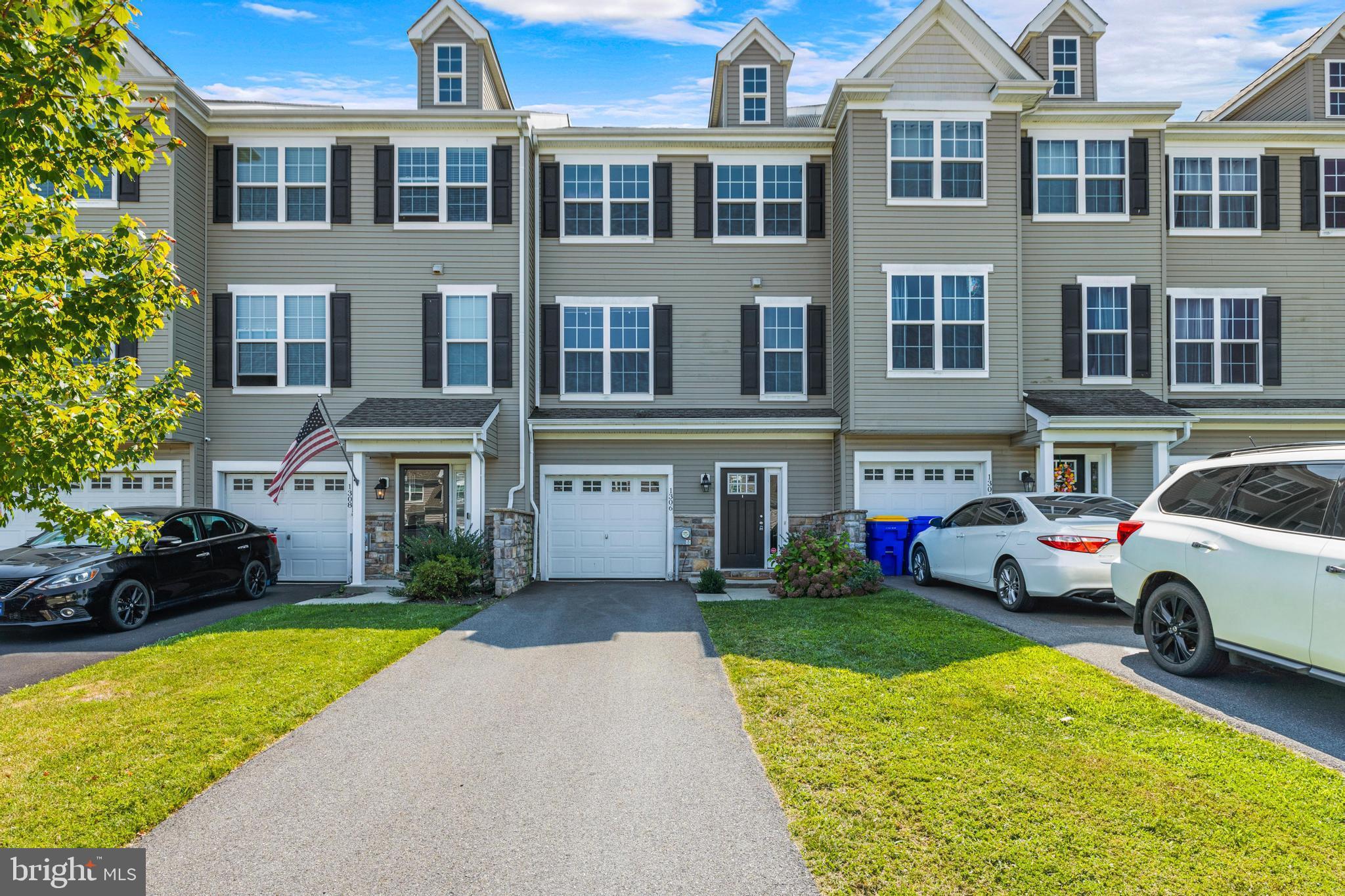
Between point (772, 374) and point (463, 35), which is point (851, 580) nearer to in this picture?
point (772, 374)

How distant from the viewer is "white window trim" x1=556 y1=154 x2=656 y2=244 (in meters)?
16.1

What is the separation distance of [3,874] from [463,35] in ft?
52.6

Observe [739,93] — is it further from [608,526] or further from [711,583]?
[711,583]

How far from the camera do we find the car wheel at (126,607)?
32.8 ft

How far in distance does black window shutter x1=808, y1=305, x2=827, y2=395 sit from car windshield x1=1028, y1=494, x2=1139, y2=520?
6.05 m

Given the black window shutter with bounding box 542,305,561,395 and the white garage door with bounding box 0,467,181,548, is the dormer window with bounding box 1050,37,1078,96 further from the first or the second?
the white garage door with bounding box 0,467,181,548

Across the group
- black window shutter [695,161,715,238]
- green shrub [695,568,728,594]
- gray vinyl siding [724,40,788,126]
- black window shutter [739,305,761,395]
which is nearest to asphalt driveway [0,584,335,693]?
green shrub [695,568,728,594]

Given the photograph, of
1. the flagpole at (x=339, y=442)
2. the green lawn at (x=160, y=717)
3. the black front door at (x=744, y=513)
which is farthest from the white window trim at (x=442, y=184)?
the green lawn at (x=160, y=717)

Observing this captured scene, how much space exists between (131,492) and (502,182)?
9.05m

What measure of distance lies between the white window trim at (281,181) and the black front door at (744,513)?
9.18 metres

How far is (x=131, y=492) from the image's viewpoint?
49.6ft

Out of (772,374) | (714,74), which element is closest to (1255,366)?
(772,374)

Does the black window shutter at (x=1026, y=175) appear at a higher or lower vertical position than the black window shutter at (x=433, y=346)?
higher

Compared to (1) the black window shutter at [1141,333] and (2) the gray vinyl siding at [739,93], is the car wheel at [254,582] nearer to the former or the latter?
(2) the gray vinyl siding at [739,93]
